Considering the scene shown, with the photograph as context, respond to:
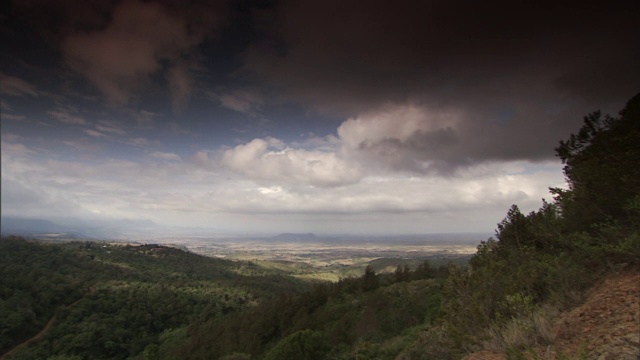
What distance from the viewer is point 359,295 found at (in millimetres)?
66938

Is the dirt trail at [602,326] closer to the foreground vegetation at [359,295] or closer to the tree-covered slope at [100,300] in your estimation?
the foreground vegetation at [359,295]

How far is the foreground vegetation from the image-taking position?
11.0 meters

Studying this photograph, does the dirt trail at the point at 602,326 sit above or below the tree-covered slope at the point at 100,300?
above

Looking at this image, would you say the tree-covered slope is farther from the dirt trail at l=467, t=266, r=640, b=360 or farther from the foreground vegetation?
the dirt trail at l=467, t=266, r=640, b=360

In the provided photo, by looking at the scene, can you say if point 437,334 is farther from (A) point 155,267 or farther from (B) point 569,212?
(A) point 155,267

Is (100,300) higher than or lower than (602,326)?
lower

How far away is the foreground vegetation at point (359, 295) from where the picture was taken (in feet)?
36.0

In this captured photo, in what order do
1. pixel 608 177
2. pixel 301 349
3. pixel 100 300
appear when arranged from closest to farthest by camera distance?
pixel 608 177 < pixel 301 349 < pixel 100 300

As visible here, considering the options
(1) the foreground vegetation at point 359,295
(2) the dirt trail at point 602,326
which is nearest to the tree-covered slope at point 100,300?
(1) the foreground vegetation at point 359,295

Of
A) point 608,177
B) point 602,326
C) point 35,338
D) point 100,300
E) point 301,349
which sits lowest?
point 35,338

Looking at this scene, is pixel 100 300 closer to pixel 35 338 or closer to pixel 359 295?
pixel 35 338

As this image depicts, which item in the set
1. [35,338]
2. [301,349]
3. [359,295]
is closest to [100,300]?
[35,338]

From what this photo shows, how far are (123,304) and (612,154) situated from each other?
103 m

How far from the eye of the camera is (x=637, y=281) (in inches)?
333
